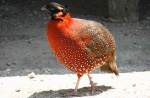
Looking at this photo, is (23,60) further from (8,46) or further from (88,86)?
(88,86)

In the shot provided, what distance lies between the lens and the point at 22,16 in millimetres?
9789

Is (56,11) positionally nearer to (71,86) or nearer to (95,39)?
(95,39)

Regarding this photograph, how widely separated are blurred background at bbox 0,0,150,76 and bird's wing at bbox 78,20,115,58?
1.14 m

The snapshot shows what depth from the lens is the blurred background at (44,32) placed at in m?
7.51

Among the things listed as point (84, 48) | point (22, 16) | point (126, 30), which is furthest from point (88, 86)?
point (22, 16)

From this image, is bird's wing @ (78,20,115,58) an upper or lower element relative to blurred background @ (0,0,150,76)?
upper

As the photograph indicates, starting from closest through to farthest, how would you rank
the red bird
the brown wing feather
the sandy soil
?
the red bird
the brown wing feather
the sandy soil

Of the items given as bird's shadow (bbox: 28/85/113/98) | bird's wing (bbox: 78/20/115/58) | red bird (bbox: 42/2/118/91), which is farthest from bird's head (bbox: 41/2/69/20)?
bird's shadow (bbox: 28/85/113/98)

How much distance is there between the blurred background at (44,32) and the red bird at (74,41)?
119 centimetres

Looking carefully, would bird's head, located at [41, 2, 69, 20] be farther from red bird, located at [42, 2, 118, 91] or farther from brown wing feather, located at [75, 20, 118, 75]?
brown wing feather, located at [75, 20, 118, 75]

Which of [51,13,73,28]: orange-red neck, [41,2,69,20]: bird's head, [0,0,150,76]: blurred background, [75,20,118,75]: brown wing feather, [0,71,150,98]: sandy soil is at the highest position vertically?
[41,2,69,20]: bird's head

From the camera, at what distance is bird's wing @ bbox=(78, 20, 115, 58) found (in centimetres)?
587

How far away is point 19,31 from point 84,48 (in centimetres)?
343

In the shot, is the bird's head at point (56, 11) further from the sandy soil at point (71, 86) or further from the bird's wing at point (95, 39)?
the sandy soil at point (71, 86)
